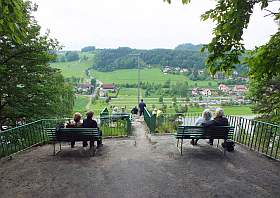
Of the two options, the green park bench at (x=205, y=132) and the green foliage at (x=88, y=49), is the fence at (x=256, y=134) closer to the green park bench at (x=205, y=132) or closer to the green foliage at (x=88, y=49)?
the green park bench at (x=205, y=132)

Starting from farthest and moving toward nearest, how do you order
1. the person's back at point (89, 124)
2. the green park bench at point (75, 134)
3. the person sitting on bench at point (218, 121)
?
the person's back at point (89, 124) < the person sitting on bench at point (218, 121) < the green park bench at point (75, 134)

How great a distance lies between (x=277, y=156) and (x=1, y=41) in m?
14.1

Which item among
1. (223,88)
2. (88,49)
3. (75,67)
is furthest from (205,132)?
(88,49)

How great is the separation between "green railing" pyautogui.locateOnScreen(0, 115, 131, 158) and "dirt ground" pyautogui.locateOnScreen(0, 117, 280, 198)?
0.72 m

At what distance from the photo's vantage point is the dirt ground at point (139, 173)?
6.46 metres

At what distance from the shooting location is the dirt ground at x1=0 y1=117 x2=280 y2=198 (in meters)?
6.46

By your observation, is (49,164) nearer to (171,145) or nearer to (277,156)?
(171,145)

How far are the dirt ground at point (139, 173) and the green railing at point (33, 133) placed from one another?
723 mm

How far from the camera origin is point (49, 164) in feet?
27.5

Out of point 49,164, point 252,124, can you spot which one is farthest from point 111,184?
point 252,124

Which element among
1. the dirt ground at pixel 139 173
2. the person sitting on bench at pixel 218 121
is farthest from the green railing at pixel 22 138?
the person sitting on bench at pixel 218 121

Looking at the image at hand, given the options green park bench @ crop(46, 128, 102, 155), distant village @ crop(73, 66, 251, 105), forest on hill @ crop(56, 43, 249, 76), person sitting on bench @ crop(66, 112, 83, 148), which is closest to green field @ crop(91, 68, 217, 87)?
forest on hill @ crop(56, 43, 249, 76)

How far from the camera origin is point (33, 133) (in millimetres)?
11344

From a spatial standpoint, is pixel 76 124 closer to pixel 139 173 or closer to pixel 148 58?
pixel 139 173
